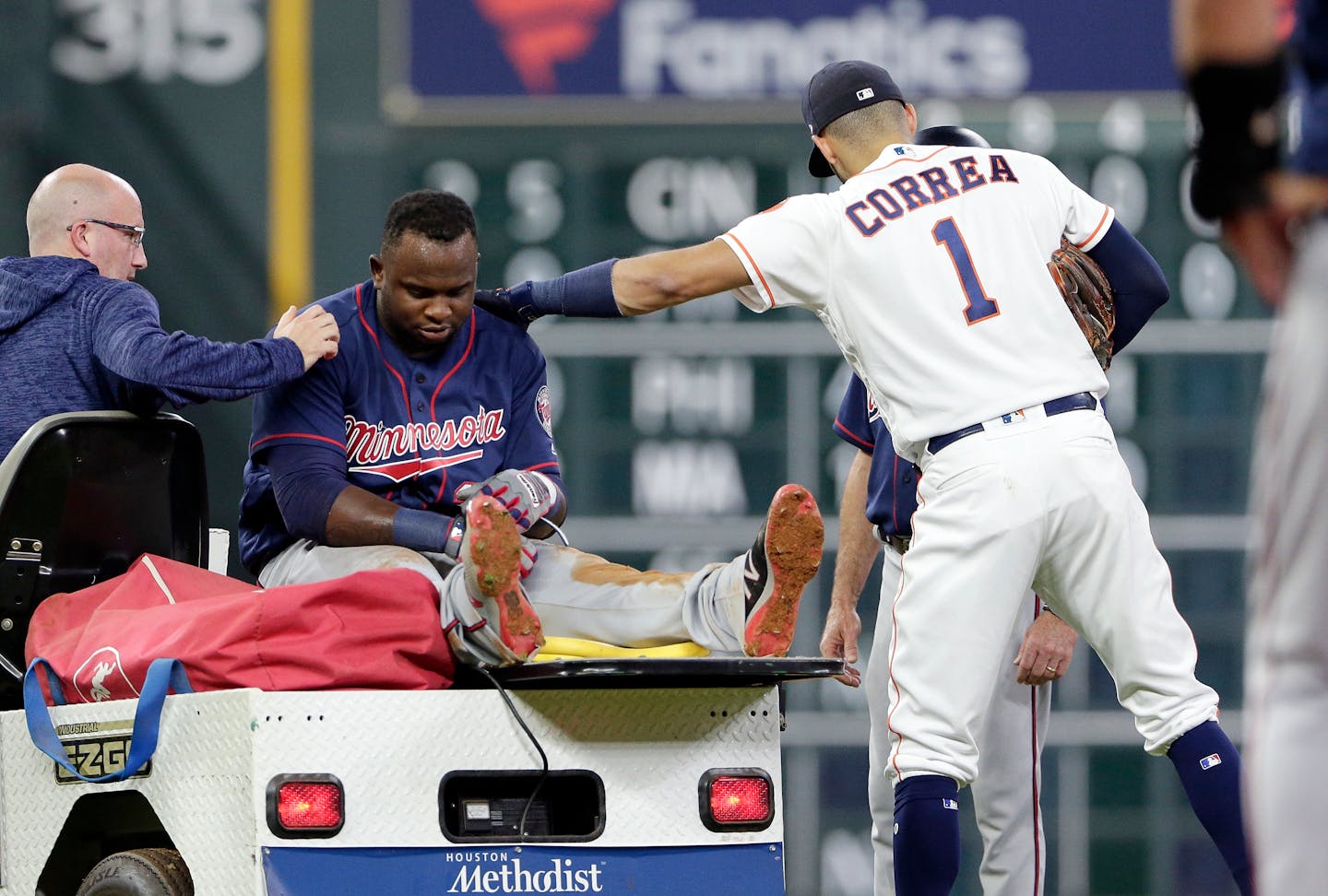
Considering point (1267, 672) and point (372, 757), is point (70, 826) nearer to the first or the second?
point (372, 757)

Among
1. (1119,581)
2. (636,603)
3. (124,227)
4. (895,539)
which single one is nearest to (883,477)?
(895,539)

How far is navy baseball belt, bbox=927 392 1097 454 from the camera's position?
306cm

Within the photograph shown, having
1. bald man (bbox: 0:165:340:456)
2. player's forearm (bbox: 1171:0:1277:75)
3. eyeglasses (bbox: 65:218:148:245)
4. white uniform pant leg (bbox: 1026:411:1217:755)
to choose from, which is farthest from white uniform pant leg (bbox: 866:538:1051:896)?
player's forearm (bbox: 1171:0:1277:75)

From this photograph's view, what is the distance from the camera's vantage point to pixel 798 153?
6461mm

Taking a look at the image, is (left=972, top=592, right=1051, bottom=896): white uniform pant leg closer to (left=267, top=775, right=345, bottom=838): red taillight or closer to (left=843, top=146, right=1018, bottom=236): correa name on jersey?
(left=843, top=146, right=1018, bottom=236): correa name on jersey

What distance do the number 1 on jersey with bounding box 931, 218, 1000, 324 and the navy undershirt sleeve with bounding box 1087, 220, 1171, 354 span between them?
0.32 m

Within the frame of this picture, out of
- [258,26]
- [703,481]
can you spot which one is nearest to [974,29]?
[703,481]

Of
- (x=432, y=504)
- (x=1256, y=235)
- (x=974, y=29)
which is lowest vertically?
(x=432, y=504)

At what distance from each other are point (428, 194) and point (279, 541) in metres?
0.78

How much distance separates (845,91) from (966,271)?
20.7 inches

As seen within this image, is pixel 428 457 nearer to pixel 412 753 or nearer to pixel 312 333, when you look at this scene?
pixel 312 333

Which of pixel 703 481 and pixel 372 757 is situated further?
pixel 703 481

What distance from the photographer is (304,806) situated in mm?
2811

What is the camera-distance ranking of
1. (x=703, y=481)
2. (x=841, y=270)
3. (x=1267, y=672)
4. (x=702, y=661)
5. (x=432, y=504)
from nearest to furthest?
(x=1267, y=672)
(x=702, y=661)
(x=841, y=270)
(x=432, y=504)
(x=703, y=481)
